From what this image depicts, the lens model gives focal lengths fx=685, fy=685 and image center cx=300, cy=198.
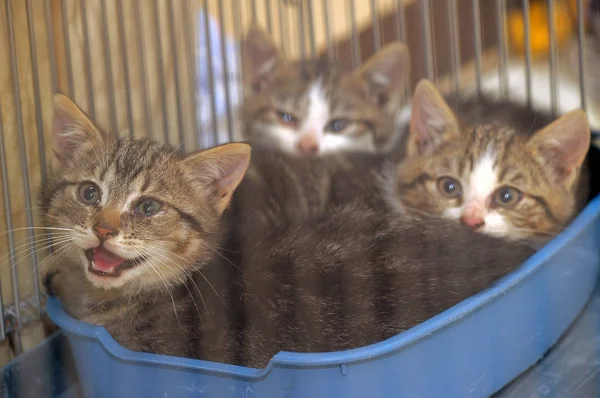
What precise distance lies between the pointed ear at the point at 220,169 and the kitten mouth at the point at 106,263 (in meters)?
0.17

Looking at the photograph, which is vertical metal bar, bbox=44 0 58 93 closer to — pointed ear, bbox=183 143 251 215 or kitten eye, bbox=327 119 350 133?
pointed ear, bbox=183 143 251 215

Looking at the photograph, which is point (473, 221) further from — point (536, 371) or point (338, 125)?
point (338, 125)

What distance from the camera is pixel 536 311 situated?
1.11 m

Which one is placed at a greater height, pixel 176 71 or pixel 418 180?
pixel 176 71

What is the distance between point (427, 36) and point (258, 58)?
16.1 inches

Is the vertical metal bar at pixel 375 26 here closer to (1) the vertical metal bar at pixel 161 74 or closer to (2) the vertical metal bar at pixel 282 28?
(2) the vertical metal bar at pixel 282 28

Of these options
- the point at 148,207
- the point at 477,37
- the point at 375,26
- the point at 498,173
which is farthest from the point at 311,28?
the point at 148,207

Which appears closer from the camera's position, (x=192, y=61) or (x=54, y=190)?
(x=54, y=190)

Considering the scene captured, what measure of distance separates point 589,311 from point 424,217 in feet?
1.33

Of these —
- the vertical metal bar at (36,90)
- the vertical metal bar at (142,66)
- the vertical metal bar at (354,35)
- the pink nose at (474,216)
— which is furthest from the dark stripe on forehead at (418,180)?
the vertical metal bar at (36,90)

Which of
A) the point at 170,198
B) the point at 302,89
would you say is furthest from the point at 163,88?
the point at 170,198

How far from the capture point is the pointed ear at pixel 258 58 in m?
1.58

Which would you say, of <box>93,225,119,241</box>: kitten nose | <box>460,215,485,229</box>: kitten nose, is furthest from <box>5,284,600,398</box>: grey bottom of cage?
<box>93,225,119,241</box>: kitten nose

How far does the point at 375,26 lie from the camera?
1.59 m
